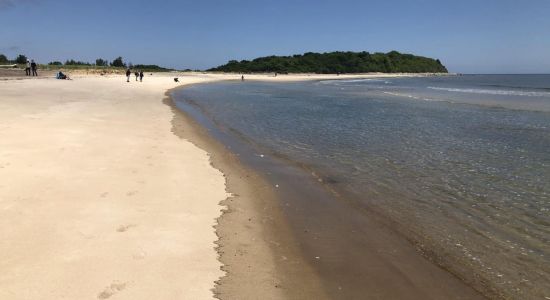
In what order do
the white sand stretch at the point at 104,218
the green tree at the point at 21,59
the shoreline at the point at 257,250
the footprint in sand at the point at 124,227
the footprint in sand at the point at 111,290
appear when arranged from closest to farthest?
the footprint in sand at the point at 111,290, the white sand stretch at the point at 104,218, the shoreline at the point at 257,250, the footprint in sand at the point at 124,227, the green tree at the point at 21,59

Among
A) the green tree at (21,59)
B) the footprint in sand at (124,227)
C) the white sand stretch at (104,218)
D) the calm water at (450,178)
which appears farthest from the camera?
the green tree at (21,59)

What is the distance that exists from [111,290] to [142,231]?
158 centimetres

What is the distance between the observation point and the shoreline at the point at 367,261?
4.88 metres

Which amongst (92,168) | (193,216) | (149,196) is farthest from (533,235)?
(92,168)

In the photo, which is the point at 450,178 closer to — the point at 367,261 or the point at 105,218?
the point at 367,261

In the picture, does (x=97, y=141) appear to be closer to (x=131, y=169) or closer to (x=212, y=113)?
(x=131, y=169)

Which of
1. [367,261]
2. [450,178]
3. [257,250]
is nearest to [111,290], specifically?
[257,250]

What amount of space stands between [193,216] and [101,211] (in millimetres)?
1447

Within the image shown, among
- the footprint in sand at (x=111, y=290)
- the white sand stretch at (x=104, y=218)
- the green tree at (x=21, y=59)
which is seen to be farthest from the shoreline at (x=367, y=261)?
the green tree at (x=21, y=59)

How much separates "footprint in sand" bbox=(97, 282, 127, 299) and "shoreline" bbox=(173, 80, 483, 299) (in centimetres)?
231

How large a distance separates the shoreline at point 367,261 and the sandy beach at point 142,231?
0.16 feet

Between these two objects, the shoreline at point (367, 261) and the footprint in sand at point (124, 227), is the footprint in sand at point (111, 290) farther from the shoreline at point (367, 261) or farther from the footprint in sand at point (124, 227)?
the shoreline at point (367, 261)

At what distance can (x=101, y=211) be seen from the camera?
21.0 ft

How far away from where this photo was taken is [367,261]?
18.4 ft
